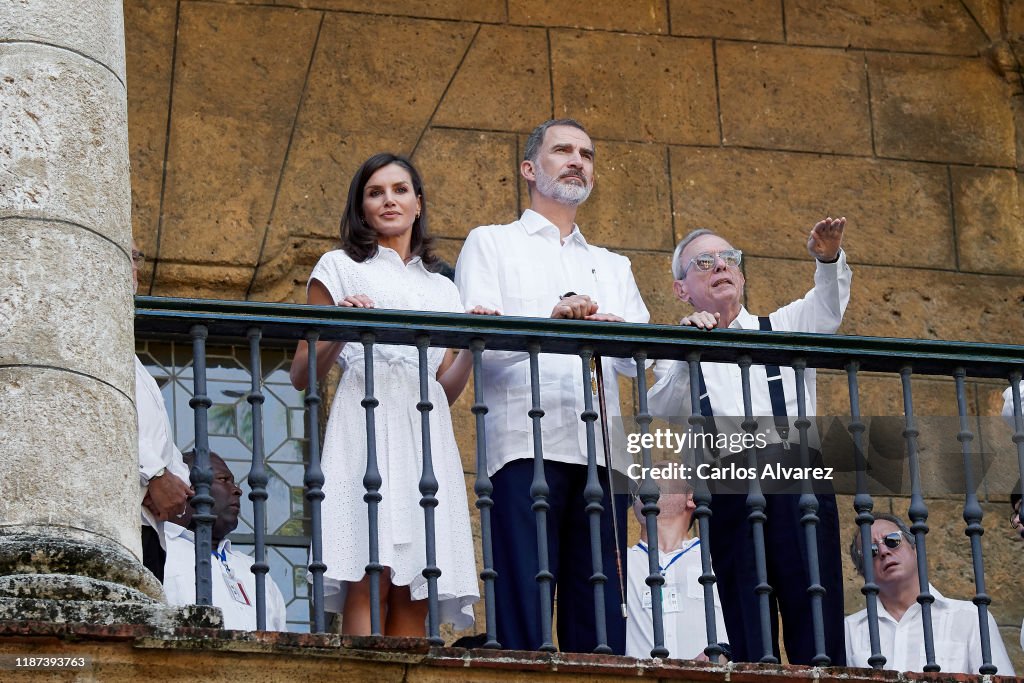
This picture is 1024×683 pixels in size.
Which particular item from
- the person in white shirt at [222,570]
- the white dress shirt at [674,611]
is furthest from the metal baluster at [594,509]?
the person in white shirt at [222,570]

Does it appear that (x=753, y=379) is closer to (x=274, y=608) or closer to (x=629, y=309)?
(x=629, y=309)

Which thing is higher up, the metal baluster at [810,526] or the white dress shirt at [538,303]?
the white dress shirt at [538,303]

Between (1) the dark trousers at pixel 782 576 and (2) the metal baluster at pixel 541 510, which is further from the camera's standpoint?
(1) the dark trousers at pixel 782 576

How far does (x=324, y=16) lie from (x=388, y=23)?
28cm

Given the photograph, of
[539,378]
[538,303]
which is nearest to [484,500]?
[539,378]

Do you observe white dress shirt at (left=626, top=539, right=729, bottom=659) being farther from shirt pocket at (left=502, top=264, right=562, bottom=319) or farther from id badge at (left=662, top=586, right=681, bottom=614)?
shirt pocket at (left=502, top=264, right=562, bottom=319)

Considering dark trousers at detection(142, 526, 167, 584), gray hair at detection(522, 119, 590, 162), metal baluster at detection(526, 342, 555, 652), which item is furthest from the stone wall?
metal baluster at detection(526, 342, 555, 652)

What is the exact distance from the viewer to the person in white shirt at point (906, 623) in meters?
7.73

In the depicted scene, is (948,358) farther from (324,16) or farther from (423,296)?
(324,16)

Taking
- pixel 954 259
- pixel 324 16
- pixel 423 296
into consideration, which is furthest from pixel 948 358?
pixel 324 16

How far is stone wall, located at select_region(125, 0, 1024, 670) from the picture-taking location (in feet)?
32.1

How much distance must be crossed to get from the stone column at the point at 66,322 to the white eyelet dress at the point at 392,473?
70 centimetres

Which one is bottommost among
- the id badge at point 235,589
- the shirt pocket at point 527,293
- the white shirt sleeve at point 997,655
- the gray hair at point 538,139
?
the white shirt sleeve at point 997,655

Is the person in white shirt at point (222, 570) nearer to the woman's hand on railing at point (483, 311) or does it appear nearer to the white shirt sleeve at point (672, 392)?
the woman's hand on railing at point (483, 311)
